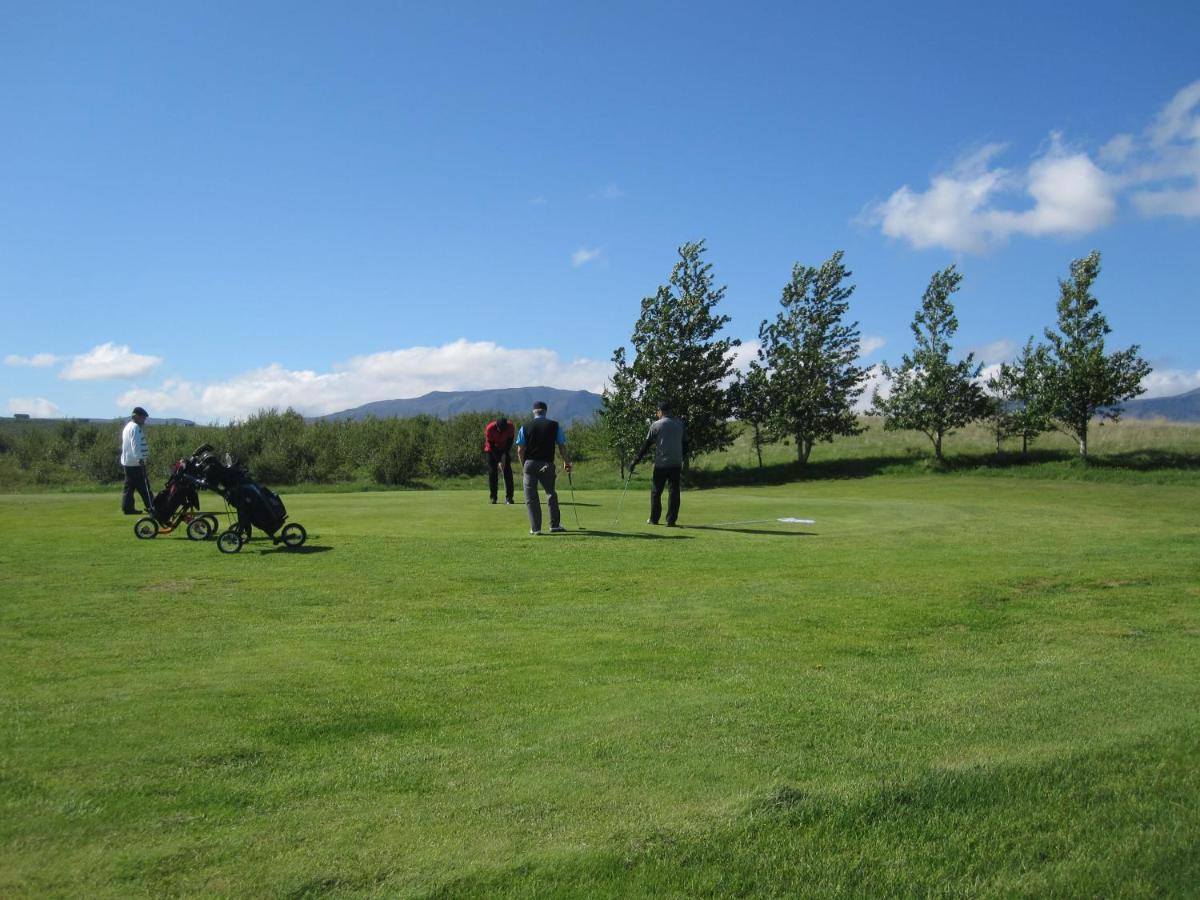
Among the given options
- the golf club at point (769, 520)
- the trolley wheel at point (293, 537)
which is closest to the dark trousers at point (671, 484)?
the golf club at point (769, 520)

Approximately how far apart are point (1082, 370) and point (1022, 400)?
342cm

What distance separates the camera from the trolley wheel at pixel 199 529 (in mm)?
14438

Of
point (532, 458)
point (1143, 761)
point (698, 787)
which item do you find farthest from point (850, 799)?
point (532, 458)

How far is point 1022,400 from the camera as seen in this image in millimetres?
42688

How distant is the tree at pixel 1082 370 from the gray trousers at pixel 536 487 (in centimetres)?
3337

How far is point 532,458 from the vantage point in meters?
15.2

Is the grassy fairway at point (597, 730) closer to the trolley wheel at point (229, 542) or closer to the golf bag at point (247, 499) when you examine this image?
the trolley wheel at point (229, 542)

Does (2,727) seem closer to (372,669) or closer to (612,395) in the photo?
(372,669)

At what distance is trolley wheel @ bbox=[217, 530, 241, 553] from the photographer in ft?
42.8

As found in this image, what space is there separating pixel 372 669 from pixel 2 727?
2.37 metres

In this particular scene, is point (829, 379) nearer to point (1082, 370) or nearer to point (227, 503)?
point (1082, 370)

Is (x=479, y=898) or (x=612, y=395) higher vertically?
(x=612, y=395)

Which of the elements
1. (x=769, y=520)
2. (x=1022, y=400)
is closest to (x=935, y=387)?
(x=1022, y=400)

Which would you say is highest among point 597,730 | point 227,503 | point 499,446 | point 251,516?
point 499,446
